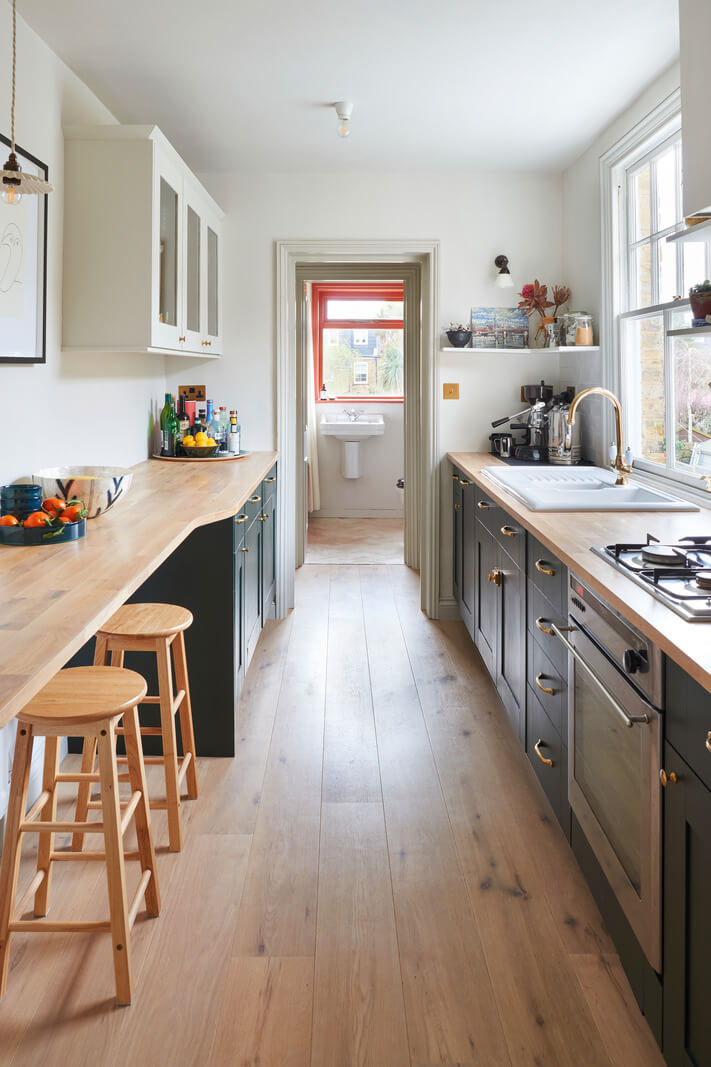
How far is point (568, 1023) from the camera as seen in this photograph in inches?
62.6

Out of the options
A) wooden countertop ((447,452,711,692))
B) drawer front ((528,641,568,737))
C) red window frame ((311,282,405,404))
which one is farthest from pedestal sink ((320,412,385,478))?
drawer front ((528,641,568,737))

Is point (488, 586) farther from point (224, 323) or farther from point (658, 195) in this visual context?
point (224, 323)

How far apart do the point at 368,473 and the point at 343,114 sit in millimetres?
4782

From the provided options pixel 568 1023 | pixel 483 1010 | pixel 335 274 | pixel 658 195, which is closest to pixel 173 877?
pixel 483 1010

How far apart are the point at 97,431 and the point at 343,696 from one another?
1479 millimetres

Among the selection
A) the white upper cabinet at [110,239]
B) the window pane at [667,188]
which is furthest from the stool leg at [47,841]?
the window pane at [667,188]

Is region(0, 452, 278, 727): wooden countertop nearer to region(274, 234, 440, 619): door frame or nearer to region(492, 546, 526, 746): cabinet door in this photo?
region(492, 546, 526, 746): cabinet door

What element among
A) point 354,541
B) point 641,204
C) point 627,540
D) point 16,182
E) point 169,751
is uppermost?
point 641,204

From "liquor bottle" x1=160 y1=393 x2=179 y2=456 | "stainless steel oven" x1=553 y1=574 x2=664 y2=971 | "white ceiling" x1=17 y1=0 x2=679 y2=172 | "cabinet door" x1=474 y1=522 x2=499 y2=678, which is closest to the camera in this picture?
"stainless steel oven" x1=553 y1=574 x2=664 y2=971

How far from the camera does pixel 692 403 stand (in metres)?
3.05

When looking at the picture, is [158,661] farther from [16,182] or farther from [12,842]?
[16,182]

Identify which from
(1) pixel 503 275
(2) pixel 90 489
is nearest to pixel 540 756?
(2) pixel 90 489

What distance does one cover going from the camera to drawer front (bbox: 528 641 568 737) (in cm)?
214

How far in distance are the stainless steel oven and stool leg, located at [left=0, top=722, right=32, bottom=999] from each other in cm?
120
